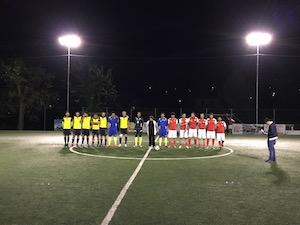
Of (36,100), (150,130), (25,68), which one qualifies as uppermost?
(25,68)

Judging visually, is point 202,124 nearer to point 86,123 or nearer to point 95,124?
point 95,124

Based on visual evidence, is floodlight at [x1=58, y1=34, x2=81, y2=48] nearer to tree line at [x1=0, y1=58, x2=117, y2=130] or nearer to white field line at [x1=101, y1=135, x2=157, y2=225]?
tree line at [x1=0, y1=58, x2=117, y2=130]

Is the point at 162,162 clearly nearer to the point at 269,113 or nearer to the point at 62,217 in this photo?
the point at 62,217

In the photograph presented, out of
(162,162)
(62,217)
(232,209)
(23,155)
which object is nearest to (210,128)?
(162,162)

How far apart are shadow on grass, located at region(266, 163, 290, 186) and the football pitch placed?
0.03 meters

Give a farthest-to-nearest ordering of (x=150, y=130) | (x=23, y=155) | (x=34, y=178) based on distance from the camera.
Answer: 1. (x=150, y=130)
2. (x=23, y=155)
3. (x=34, y=178)

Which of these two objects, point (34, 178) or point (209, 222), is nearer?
point (209, 222)

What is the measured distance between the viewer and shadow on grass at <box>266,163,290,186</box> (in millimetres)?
9015

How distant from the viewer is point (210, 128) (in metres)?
17.5

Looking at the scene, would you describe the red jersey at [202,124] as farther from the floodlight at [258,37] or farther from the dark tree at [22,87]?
the dark tree at [22,87]

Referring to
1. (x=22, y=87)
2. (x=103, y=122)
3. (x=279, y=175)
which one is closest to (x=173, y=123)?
(x=103, y=122)

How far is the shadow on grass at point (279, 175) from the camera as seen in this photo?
9.01 meters

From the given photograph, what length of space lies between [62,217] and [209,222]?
9.19 ft

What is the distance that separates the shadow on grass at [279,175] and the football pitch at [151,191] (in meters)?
0.03
